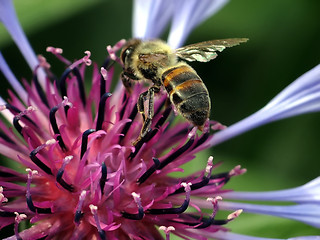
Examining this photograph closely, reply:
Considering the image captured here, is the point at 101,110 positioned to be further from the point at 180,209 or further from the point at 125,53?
the point at 180,209

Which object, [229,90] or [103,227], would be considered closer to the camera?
[103,227]

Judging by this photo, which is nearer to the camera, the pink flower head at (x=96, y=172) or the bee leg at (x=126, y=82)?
the pink flower head at (x=96, y=172)

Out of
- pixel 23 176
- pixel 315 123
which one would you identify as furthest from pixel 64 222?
pixel 315 123

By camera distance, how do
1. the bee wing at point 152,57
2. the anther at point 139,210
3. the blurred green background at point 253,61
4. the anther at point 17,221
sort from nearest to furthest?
the anther at point 17,221 → the anther at point 139,210 → the bee wing at point 152,57 → the blurred green background at point 253,61

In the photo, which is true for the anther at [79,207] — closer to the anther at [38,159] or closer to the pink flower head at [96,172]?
the pink flower head at [96,172]

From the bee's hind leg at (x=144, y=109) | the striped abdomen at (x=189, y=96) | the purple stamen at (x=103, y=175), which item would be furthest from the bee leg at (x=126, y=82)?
the purple stamen at (x=103, y=175)

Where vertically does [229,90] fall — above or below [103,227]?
below

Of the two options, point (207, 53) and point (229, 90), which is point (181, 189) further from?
point (229, 90)

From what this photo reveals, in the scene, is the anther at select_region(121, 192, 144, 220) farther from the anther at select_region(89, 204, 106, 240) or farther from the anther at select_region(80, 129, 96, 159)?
the anther at select_region(80, 129, 96, 159)
